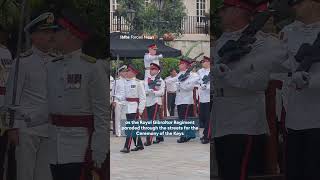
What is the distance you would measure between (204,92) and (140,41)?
54.4 inches

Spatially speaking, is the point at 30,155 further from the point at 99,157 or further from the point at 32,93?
the point at 99,157

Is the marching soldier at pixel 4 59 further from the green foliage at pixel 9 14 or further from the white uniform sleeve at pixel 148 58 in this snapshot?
the white uniform sleeve at pixel 148 58

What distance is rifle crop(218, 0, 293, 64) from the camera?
3.48m

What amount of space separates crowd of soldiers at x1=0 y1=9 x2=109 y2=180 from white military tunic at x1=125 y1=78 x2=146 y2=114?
236 inches

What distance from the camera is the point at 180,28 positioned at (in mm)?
12508

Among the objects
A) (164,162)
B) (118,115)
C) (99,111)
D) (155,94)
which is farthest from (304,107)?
(155,94)

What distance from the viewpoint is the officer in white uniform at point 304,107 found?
3.10m

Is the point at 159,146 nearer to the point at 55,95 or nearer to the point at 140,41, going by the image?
the point at 140,41

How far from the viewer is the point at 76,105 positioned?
3.60 meters

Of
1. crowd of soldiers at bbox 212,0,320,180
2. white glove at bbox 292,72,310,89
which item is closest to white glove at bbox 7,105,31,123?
crowd of soldiers at bbox 212,0,320,180

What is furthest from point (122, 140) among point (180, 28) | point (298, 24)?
point (298, 24)

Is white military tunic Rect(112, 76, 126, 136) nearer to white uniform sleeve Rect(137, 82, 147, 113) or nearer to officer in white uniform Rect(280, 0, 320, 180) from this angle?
white uniform sleeve Rect(137, 82, 147, 113)

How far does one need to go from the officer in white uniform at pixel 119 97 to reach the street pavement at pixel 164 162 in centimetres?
28

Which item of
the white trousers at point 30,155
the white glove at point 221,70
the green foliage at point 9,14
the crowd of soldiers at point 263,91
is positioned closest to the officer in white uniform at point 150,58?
the green foliage at point 9,14
